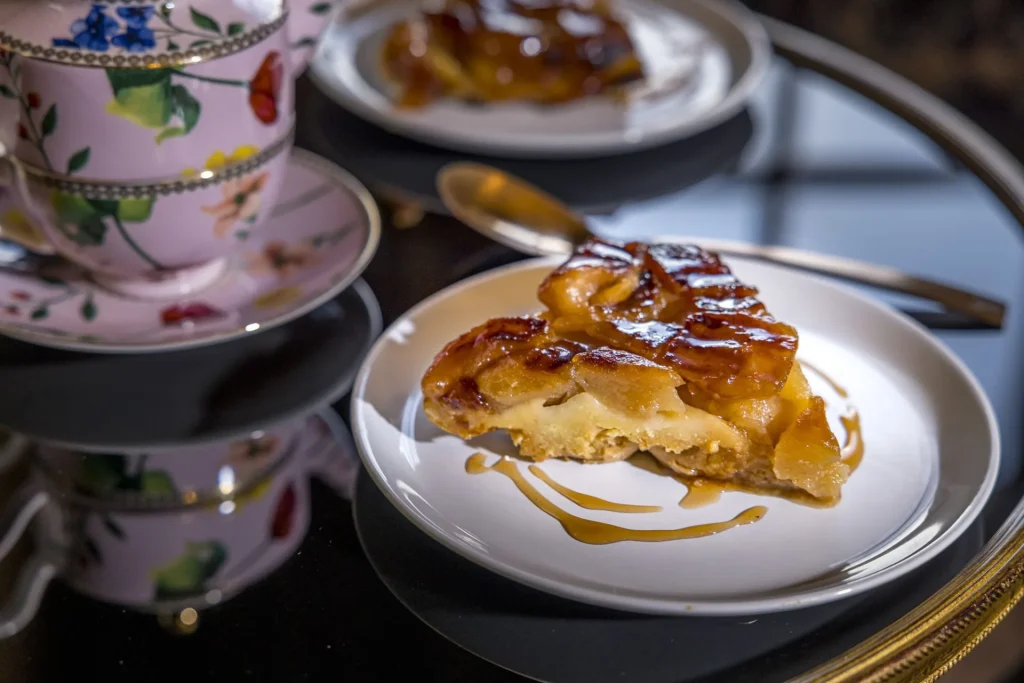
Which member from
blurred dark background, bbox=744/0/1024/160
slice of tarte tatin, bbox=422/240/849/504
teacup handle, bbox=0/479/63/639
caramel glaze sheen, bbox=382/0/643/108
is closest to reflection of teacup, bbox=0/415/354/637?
teacup handle, bbox=0/479/63/639

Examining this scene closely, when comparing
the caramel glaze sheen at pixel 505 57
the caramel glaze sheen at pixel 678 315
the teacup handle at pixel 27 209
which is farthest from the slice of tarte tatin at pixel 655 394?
the caramel glaze sheen at pixel 505 57

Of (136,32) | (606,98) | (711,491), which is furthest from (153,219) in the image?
(606,98)

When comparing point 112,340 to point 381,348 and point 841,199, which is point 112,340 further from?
point 841,199

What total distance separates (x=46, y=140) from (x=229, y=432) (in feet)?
0.83

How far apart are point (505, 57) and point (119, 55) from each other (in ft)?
1.87

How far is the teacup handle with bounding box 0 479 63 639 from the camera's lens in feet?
2.28

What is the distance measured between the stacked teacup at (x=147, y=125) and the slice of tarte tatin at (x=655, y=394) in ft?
0.84

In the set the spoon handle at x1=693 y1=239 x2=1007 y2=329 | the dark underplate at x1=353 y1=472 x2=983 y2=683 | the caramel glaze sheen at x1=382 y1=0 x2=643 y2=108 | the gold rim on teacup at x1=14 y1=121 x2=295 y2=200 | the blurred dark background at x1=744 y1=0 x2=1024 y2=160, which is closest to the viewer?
the dark underplate at x1=353 y1=472 x2=983 y2=683

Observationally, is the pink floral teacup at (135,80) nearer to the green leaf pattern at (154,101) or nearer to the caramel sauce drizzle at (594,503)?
the green leaf pattern at (154,101)

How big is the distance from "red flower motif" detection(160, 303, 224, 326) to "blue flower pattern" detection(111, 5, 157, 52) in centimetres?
22

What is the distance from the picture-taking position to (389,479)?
2.34 feet

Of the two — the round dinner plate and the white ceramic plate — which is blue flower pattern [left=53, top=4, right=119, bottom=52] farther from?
the white ceramic plate

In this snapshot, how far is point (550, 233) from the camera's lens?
108 centimetres

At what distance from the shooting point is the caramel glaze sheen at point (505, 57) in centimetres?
130
